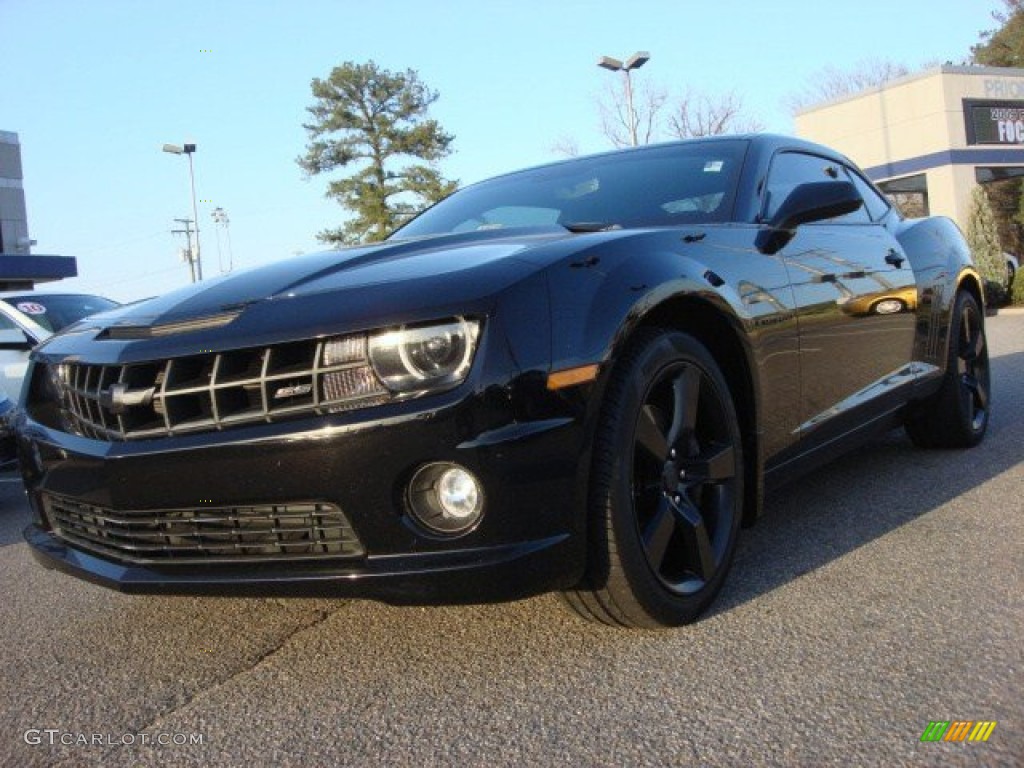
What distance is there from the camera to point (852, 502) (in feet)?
11.9

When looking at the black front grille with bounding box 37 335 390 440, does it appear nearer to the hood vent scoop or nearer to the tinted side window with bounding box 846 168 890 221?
the hood vent scoop

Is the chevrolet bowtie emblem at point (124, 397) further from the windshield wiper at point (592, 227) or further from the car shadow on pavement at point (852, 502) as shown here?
the car shadow on pavement at point (852, 502)

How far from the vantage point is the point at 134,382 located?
222 cm

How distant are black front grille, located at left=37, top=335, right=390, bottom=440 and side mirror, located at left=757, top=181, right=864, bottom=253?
154cm

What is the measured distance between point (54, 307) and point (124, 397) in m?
6.43

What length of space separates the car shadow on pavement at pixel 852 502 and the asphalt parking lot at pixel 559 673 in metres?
0.02

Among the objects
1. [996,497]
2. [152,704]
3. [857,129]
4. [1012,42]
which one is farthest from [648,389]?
[1012,42]

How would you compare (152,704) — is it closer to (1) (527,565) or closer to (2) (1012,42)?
(1) (527,565)

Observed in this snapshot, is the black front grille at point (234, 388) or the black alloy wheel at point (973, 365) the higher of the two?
the black front grille at point (234, 388)

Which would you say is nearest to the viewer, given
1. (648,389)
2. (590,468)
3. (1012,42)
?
(590,468)

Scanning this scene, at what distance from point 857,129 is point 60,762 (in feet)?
76.4

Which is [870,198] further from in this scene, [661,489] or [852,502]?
[661,489]

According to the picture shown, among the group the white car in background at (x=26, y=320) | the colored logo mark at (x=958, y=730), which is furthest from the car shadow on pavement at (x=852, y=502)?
the white car in background at (x=26, y=320)

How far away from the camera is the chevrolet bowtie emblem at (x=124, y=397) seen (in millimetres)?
2197
